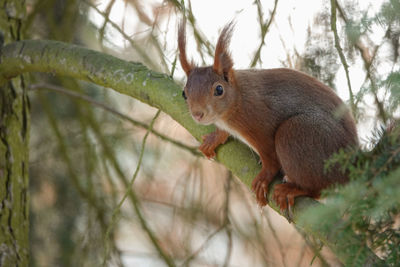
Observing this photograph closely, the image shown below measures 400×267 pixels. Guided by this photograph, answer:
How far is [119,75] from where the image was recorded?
2.11 metres

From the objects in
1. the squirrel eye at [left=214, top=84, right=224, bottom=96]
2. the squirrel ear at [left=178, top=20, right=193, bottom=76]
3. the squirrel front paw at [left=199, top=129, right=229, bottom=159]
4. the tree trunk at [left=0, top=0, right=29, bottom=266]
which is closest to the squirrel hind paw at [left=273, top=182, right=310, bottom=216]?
the squirrel front paw at [left=199, top=129, right=229, bottom=159]

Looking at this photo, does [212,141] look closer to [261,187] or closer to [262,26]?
[261,187]

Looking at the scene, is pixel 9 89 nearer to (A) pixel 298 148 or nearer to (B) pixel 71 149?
(B) pixel 71 149

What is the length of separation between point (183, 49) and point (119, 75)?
0.29m

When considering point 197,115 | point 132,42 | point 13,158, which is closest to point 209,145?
point 197,115

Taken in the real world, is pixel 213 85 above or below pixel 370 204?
above

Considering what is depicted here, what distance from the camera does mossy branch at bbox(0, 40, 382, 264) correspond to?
77.6 inches

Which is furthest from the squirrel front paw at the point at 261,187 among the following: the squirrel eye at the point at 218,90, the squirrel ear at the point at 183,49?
the squirrel ear at the point at 183,49

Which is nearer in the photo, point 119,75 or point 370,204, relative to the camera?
point 370,204

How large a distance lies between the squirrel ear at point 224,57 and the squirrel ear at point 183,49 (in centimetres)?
14

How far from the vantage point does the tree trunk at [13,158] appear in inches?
89.0

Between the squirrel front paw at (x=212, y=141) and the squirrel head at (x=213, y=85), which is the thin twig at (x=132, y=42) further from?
the squirrel front paw at (x=212, y=141)

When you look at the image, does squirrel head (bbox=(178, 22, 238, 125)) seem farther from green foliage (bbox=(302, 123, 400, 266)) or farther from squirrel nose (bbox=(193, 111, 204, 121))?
green foliage (bbox=(302, 123, 400, 266))

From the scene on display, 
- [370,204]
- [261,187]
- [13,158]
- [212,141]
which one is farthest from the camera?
[13,158]
